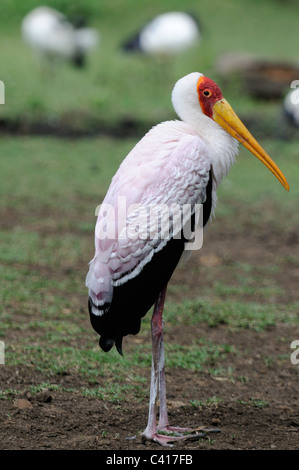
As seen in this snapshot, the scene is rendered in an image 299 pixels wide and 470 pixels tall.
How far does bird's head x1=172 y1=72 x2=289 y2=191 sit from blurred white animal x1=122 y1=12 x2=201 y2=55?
29.8 feet

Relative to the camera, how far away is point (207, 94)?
3.01 metres

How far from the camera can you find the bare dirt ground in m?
2.82

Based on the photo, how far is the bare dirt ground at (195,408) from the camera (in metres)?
2.82

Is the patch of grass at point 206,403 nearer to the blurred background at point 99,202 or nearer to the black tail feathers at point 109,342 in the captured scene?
the blurred background at point 99,202

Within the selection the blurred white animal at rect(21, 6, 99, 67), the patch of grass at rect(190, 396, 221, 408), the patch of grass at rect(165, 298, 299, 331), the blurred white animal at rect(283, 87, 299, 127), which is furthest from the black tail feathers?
the blurred white animal at rect(21, 6, 99, 67)

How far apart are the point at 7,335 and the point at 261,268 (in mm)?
2092

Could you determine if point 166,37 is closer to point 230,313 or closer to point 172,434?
point 230,313

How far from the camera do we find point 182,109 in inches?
119

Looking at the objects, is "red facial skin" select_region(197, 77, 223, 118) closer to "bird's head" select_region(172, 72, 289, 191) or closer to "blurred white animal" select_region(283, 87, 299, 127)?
"bird's head" select_region(172, 72, 289, 191)

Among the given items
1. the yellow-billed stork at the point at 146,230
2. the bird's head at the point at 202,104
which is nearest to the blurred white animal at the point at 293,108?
the bird's head at the point at 202,104

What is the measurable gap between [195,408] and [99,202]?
373cm

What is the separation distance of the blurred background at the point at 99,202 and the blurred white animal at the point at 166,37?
6.3 inches
